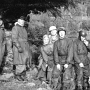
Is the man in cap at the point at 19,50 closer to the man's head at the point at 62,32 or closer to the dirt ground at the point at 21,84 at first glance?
the dirt ground at the point at 21,84

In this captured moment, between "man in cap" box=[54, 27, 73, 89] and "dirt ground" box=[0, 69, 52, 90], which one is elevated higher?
"man in cap" box=[54, 27, 73, 89]

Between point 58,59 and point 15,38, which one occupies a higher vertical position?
point 15,38

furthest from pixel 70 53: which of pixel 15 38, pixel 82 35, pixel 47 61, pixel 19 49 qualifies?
pixel 15 38

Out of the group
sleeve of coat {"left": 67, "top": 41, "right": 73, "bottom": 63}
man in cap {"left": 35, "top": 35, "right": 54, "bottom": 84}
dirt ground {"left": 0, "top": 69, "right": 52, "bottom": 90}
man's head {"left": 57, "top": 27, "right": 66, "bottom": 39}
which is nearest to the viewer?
sleeve of coat {"left": 67, "top": 41, "right": 73, "bottom": 63}

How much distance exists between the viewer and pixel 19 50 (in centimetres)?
651

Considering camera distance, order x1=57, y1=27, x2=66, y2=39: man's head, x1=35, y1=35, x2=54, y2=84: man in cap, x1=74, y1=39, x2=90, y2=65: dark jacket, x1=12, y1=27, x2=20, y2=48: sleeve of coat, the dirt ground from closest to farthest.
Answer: x1=57, y1=27, x2=66, y2=39: man's head → x1=74, y1=39, x2=90, y2=65: dark jacket → the dirt ground → x1=35, y1=35, x2=54, y2=84: man in cap → x1=12, y1=27, x2=20, y2=48: sleeve of coat

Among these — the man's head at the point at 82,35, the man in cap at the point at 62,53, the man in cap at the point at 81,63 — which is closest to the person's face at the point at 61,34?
the man in cap at the point at 62,53

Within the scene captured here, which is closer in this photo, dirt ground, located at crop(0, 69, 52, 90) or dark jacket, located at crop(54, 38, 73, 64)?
dark jacket, located at crop(54, 38, 73, 64)

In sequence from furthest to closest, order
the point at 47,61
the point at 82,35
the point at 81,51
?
1. the point at 47,61
2. the point at 82,35
3. the point at 81,51

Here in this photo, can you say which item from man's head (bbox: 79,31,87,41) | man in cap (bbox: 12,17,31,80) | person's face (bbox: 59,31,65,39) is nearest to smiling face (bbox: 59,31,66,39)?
person's face (bbox: 59,31,65,39)

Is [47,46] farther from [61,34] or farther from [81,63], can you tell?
Result: [81,63]

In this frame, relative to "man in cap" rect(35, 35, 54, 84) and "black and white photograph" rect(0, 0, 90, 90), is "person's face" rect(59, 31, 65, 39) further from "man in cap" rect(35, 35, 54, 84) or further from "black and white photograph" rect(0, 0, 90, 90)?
"man in cap" rect(35, 35, 54, 84)

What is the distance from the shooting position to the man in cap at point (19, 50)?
652 cm

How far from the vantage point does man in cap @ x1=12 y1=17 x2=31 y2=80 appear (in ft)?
21.4
